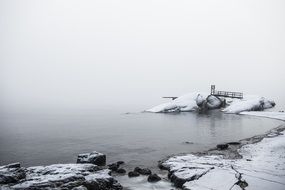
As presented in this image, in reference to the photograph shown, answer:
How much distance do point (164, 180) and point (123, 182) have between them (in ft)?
7.52

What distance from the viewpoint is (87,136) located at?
106 ft

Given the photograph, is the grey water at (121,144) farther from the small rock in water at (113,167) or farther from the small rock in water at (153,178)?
the small rock in water at (153,178)

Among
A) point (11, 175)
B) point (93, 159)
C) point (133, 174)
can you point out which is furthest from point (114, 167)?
point (11, 175)

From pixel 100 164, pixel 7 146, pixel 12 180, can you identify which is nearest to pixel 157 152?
pixel 100 164

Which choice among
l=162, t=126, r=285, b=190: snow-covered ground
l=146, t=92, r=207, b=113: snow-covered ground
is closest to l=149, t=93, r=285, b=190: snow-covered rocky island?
l=162, t=126, r=285, b=190: snow-covered ground

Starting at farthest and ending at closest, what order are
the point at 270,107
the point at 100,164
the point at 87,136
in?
the point at 270,107, the point at 87,136, the point at 100,164

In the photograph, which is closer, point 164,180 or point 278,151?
point 164,180

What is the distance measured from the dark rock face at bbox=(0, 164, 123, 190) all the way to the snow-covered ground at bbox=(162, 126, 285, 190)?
3.98m

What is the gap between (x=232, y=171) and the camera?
15.3m

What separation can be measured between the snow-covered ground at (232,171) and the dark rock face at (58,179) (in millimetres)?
3982

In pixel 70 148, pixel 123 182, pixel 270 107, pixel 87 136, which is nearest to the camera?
pixel 123 182

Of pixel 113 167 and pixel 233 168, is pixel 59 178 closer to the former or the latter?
pixel 113 167

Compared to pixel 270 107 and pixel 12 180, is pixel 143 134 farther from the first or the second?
pixel 270 107

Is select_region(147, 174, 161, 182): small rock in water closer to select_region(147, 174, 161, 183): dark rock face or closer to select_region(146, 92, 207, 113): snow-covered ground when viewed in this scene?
select_region(147, 174, 161, 183): dark rock face
